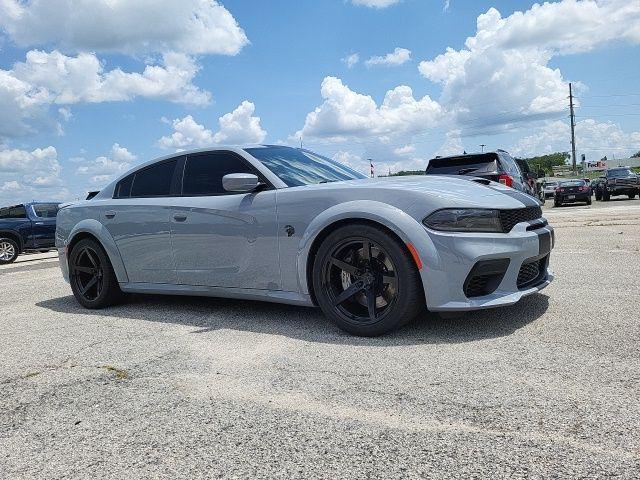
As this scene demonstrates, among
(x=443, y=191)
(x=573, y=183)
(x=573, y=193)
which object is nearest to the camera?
(x=443, y=191)

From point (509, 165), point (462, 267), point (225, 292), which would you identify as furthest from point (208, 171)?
point (509, 165)

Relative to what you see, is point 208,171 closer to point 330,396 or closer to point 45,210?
point 330,396

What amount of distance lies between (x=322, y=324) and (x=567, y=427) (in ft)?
6.96

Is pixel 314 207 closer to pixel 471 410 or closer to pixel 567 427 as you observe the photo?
pixel 471 410

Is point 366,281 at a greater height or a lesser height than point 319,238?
lesser

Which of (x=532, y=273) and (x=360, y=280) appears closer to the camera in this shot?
(x=360, y=280)

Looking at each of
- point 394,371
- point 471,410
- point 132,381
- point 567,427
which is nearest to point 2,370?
point 132,381

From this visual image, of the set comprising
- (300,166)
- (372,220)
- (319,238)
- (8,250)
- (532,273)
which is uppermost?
(300,166)

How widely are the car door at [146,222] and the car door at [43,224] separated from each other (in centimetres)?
1253

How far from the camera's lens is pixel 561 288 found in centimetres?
460

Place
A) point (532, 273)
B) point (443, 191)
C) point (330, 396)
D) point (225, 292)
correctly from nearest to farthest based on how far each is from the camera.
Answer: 1. point (330, 396)
2. point (443, 191)
3. point (532, 273)
4. point (225, 292)

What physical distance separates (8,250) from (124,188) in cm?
1236

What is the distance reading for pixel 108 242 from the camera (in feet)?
16.8

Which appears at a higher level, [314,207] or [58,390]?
[314,207]
